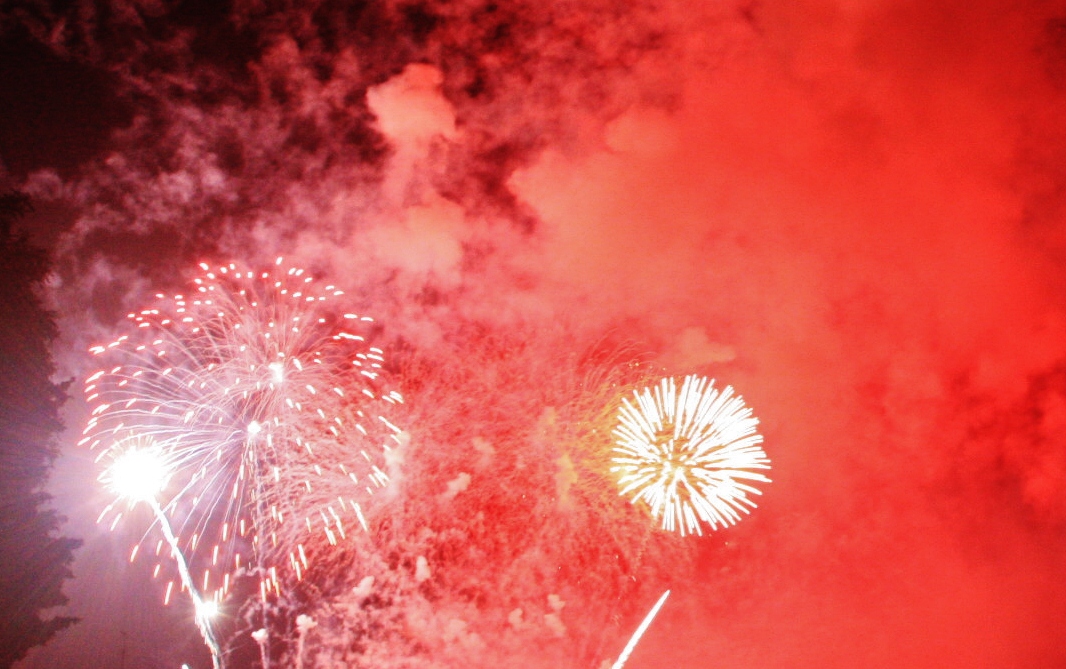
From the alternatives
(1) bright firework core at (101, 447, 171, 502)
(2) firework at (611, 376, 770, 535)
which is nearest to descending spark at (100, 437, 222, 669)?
(1) bright firework core at (101, 447, 171, 502)

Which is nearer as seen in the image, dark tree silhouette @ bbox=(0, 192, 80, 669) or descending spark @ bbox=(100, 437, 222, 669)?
descending spark @ bbox=(100, 437, 222, 669)

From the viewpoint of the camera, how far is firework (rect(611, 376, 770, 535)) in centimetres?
1235

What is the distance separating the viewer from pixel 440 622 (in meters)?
16.7

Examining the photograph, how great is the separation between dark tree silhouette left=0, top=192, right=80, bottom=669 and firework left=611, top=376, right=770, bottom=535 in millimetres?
11252

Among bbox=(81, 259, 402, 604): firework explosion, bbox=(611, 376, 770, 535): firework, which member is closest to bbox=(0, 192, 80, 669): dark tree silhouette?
bbox=(81, 259, 402, 604): firework explosion

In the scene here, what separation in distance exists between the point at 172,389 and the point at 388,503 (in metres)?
4.41

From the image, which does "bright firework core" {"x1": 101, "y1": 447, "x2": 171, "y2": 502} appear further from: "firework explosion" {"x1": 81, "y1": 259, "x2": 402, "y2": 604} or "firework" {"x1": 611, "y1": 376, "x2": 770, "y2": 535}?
"firework" {"x1": 611, "y1": 376, "x2": 770, "y2": 535}

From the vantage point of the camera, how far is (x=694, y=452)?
1258cm

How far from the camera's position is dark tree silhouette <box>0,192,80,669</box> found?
524 inches

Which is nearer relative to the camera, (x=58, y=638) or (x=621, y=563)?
(x=621, y=563)

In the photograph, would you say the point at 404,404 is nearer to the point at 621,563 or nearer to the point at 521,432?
the point at 521,432

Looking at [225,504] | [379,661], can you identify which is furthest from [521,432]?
[379,661]

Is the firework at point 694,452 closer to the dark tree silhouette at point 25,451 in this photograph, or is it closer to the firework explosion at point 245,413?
the firework explosion at point 245,413

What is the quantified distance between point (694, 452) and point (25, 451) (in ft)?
42.4
